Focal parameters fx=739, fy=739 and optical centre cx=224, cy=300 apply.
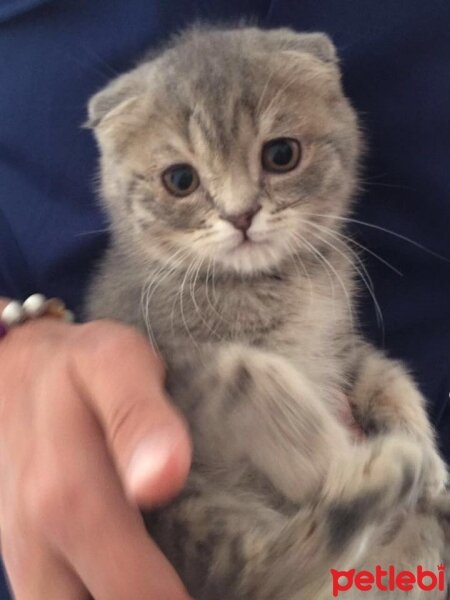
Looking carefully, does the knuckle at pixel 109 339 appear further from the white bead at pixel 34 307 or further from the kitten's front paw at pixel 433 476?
the kitten's front paw at pixel 433 476

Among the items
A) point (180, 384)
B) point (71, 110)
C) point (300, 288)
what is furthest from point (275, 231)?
point (71, 110)

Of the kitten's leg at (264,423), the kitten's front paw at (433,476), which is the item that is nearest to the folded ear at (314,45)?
the kitten's leg at (264,423)

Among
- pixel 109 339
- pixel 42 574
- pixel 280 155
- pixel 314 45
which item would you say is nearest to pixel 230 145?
pixel 280 155

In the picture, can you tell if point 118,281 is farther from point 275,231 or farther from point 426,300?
point 426,300

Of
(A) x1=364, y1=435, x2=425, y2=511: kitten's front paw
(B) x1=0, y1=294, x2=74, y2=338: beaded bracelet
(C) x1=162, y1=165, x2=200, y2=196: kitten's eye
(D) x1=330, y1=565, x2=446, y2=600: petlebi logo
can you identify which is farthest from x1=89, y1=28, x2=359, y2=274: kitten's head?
(D) x1=330, y1=565, x2=446, y2=600: petlebi logo

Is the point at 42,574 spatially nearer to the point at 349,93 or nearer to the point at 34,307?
the point at 34,307
